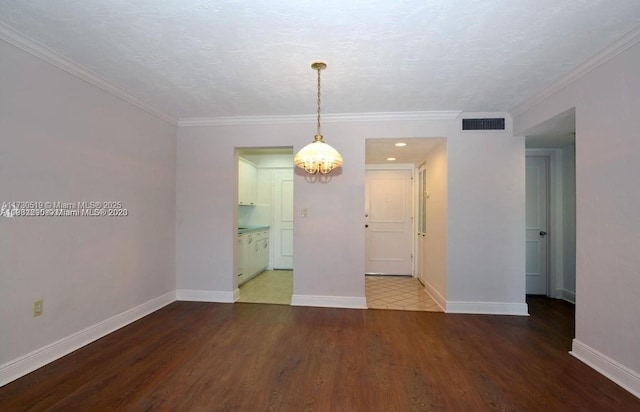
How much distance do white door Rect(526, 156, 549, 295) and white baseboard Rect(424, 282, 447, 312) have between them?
1529 mm

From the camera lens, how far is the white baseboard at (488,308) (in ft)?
11.4

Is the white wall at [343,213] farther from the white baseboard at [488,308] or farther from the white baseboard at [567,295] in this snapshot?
Answer: the white baseboard at [567,295]

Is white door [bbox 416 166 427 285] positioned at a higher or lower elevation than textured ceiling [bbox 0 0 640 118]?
lower

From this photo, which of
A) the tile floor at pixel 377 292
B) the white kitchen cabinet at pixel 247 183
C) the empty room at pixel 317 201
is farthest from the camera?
the white kitchen cabinet at pixel 247 183

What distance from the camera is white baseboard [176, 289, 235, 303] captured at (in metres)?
→ 3.86

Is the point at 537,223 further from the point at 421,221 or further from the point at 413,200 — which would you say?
the point at 413,200

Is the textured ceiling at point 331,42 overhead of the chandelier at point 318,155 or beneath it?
overhead

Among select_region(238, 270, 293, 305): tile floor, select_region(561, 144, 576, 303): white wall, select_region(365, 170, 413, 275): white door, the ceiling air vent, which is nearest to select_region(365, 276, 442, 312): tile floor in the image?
select_region(365, 170, 413, 275): white door

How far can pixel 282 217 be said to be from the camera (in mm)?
6164

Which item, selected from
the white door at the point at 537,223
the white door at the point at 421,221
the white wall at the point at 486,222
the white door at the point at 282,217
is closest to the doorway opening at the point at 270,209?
the white door at the point at 282,217

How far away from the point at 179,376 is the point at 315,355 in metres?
1.10

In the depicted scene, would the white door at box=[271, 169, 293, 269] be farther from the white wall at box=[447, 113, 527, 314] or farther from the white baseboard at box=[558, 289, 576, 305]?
the white baseboard at box=[558, 289, 576, 305]

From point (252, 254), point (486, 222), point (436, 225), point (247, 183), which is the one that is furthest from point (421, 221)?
point (247, 183)

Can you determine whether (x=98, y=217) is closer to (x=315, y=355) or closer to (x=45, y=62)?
(x=45, y=62)
